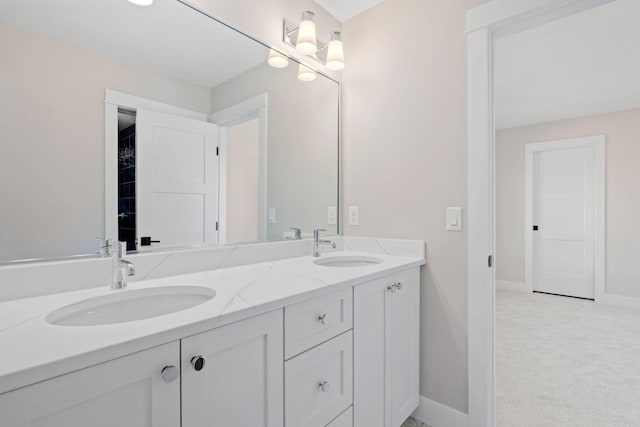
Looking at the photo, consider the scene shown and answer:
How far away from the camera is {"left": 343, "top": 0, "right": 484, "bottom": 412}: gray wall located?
1.60 metres

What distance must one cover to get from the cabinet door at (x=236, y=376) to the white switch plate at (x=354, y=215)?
46.6 inches

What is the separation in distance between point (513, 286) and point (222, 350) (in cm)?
488

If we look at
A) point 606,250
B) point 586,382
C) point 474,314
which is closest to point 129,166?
point 474,314

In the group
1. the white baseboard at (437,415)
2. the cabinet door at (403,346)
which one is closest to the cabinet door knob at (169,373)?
the cabinet door at (403,346)

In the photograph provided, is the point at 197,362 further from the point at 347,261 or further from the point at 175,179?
the point at 347,261

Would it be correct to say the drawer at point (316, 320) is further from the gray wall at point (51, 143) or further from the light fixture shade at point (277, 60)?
the light fixture shade at point (277, 60)

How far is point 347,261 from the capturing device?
1.85 m

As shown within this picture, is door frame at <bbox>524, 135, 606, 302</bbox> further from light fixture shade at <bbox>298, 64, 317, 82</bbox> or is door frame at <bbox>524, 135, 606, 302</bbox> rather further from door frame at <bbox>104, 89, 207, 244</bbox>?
door frame at <bbox>104, 89, 207, 244</bbox>

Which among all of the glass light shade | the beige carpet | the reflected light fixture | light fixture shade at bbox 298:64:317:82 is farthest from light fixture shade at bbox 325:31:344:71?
the beige carpet

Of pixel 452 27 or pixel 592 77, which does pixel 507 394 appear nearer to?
pixel 452 27

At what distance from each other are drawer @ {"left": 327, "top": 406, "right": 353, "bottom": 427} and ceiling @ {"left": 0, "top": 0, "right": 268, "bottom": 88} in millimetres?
1475

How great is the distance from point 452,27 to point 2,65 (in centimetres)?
183

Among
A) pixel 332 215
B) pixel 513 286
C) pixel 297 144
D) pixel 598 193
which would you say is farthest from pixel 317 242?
pixel 598 193

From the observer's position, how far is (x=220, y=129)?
1.49 meters
